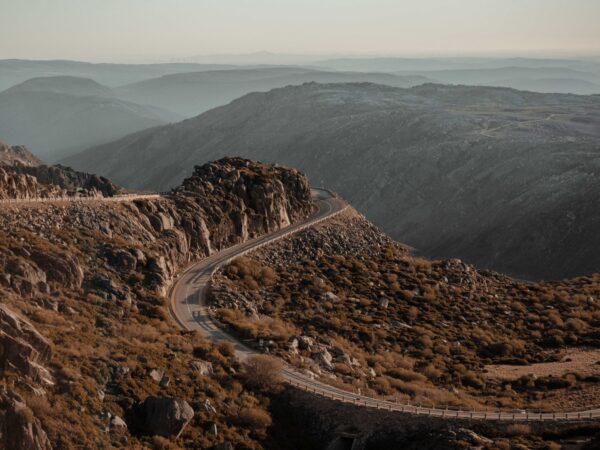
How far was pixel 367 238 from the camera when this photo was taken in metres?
91.4

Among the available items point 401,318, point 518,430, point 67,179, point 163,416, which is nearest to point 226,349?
point 163,416

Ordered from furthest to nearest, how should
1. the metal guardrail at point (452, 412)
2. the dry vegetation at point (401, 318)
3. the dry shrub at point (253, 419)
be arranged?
the dry vegetation at point (401, 318) → the metal guardrail at point (452, 412) → the dry shrub at point (253, 419)

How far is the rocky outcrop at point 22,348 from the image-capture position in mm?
34938

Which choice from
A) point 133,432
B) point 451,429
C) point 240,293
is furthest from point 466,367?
point 133,432

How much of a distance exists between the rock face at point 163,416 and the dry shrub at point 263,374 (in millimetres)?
6304

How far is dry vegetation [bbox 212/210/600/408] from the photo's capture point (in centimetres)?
5288

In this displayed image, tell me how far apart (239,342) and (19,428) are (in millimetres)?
20540

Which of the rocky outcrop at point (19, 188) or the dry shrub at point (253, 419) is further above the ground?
the rocky outcrop at point (19, 188)

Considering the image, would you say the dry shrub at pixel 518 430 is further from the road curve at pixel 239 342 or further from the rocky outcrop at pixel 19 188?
the rocky outcrop at pixel 19 188

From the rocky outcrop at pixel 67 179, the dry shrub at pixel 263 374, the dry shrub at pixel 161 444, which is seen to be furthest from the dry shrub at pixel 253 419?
the rocky outcrop at pixel 67 179

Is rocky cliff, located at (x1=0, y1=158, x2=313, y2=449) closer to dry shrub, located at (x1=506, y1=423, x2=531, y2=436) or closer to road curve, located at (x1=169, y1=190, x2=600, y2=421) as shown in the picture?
road curve, located at (x1=169, y1=190, x2=600, y2=421)

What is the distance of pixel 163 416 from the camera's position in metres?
38.0

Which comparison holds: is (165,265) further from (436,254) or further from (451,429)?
(436,254)

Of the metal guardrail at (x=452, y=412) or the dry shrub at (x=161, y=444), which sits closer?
the dry shrub at (x=161, y=444)
